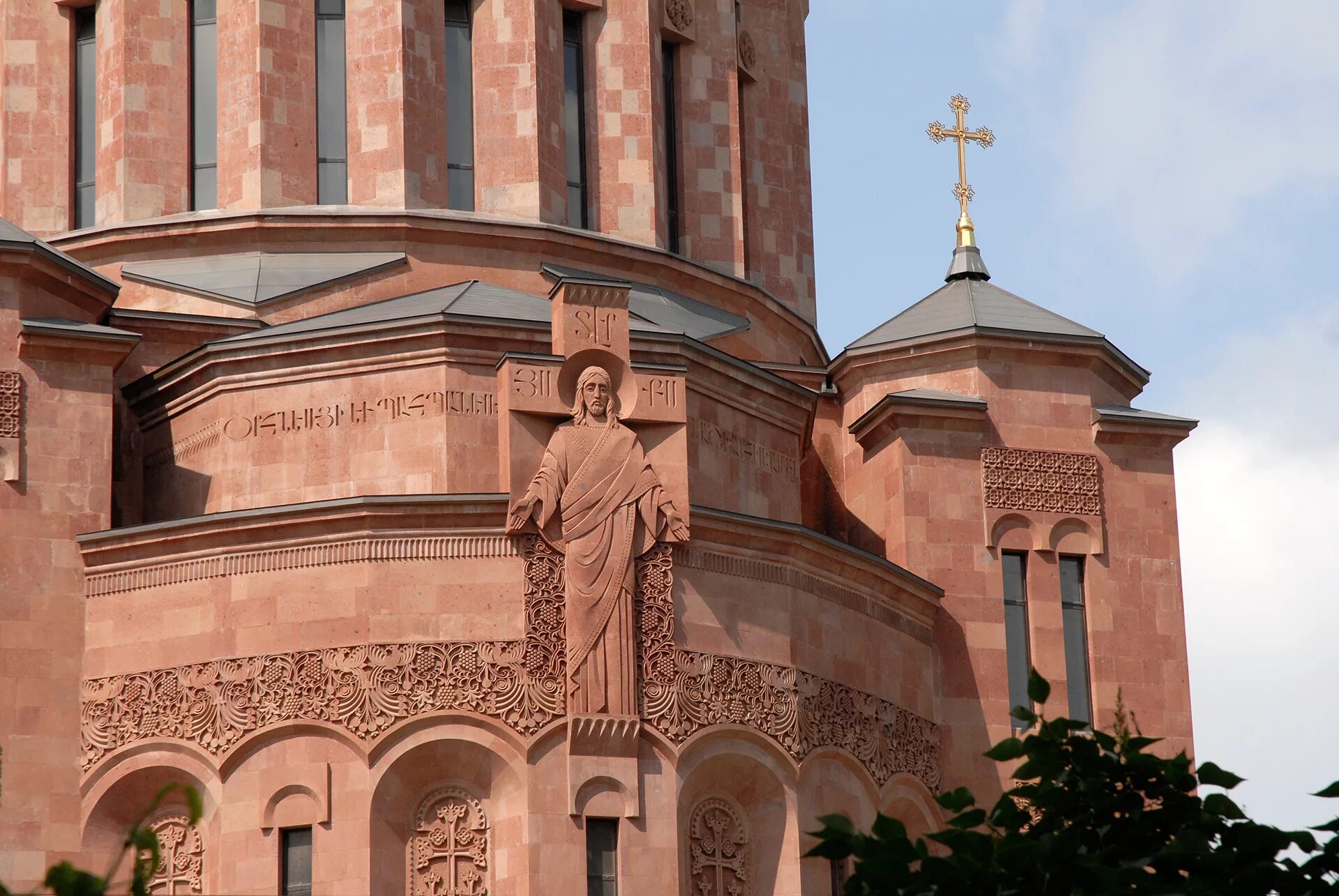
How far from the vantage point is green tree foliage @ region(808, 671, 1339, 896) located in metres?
16.8

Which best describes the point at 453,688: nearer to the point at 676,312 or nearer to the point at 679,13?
the point at 676,312

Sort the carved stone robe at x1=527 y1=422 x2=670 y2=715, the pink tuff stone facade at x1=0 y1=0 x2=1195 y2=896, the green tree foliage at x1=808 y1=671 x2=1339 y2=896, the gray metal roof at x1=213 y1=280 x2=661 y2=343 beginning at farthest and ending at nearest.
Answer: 1. the gray metal roof at x1=213 y1=280 x2=661 y2=343
2. the carved stone robe at x1=527 y1=422 x2=670 y2=715
3. the pink tuff stone facade at x1=0 y1=0 x2=1195 y2=896
4. the green tree foliage at x1=808 y1=671 x2=1339 y2=896

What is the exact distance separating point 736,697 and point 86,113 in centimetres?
1221

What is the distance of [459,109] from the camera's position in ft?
107

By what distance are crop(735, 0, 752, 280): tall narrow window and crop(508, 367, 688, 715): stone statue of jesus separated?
27.8 feet

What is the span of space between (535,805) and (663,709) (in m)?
1.54

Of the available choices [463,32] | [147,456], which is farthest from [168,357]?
[463,32]

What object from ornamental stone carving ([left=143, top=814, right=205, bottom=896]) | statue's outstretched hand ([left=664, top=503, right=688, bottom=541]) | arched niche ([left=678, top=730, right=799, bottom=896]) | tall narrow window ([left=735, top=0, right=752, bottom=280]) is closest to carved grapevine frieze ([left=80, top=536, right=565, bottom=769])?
ornamental stone carving ([left=143, top=814, right=205, bottom=896])

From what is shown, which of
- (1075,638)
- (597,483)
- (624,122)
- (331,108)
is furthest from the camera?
(624,122)

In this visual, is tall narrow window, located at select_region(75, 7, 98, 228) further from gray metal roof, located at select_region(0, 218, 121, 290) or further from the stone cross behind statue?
the stone cross behind statue

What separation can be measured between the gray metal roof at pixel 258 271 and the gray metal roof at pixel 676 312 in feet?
7.13

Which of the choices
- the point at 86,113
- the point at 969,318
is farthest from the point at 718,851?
the point at 86,113

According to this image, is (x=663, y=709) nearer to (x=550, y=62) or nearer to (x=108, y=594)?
(x=108, y=594)

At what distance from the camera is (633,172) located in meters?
33.2
